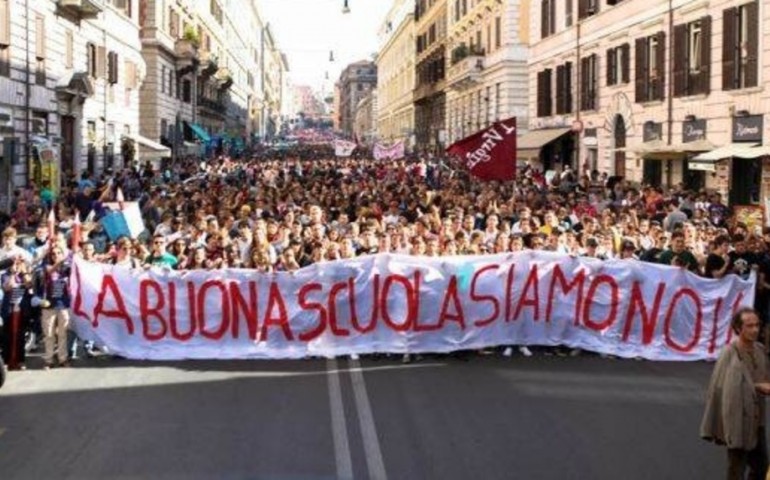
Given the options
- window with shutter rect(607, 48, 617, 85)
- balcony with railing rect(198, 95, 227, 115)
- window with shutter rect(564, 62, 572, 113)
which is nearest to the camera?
window with shutter rect(607, 48, 617, 85)

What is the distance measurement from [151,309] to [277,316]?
1.49 meters

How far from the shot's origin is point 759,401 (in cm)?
664

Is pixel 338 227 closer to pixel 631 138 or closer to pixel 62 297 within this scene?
pixel 62 297

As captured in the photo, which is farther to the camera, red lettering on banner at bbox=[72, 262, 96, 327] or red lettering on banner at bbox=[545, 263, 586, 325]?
red lettering on banner at bbox=[545, 263, 586, 325]

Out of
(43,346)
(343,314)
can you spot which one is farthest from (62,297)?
(343,314)

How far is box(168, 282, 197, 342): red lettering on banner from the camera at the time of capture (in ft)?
40.5

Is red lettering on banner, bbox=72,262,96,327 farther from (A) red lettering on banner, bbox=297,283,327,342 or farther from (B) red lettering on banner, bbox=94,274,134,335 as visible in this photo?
(A) red lettering on banner, bbox=297,283,327,342

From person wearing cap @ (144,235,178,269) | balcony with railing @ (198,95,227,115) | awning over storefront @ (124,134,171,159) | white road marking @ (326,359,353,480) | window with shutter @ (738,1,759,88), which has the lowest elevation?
white road marking @ (326,359,353,480)

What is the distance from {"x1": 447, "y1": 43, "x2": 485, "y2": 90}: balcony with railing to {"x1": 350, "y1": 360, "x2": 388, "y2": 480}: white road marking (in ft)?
160

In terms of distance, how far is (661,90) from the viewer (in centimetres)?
3191

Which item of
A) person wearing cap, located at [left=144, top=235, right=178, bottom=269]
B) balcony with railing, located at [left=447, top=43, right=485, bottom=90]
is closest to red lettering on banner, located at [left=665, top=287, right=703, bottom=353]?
person wearing cap, located at [left=144, top=235, right=178, bottom=269]

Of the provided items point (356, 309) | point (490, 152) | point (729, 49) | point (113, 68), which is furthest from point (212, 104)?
point (356, 309)

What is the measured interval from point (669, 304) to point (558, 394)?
9.96 feet

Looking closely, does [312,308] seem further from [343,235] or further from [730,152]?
[730,152]
